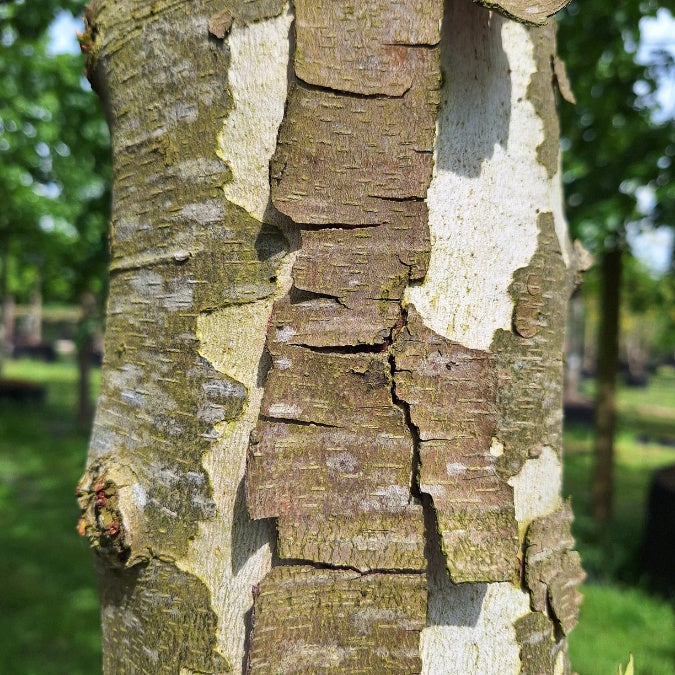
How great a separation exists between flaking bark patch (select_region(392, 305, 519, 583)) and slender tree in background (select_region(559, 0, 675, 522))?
2.91m

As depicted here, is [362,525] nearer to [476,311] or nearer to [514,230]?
[476,311]

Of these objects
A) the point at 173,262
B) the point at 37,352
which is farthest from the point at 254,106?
the point at 37,352

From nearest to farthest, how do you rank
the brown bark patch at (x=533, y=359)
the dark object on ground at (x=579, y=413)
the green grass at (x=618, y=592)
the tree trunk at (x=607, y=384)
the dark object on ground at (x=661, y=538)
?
the brown bark patch at (x=533, y=359) → the green grass at (x=618, y=592) → the dark object on ground at (x=661, y=538) → the tree trunk at (x=607, y=384) → the dark object on ground at (x=579, y=413)

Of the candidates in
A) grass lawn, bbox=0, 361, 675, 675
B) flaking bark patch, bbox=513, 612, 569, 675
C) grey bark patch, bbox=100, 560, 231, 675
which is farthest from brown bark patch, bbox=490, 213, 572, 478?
grass lawn, bbox=0, 361, 675, 675

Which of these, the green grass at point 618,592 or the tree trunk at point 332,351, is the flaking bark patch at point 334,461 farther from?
the green grass at point 618,592

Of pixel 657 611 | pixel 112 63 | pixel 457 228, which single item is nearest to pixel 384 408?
pixel 457 228

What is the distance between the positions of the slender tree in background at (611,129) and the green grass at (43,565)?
3.69 meters

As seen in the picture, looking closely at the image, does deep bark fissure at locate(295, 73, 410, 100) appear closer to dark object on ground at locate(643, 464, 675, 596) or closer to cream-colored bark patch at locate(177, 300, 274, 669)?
cream-colored bark patch at locate(177, 300, 274, 669)

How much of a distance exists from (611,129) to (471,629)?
3977 mm

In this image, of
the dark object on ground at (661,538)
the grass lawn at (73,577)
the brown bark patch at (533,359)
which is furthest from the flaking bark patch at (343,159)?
the dark object on ground at (661,538)

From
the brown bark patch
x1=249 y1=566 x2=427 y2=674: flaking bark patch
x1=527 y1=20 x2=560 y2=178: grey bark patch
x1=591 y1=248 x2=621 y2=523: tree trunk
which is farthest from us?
x1=591 y1=248 x2=621 y2=523: tree trunk

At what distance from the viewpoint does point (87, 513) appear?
37.6 inches

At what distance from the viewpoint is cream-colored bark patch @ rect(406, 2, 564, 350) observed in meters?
0.88

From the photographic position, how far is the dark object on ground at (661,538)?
4539 mm
